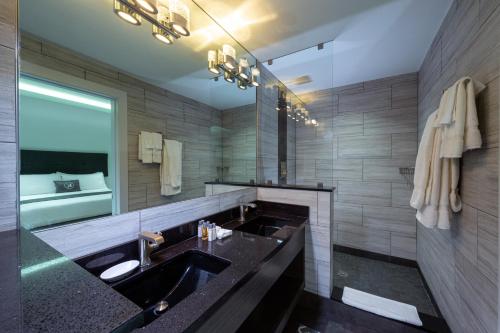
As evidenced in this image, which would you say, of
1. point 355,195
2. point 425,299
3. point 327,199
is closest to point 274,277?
point 327,199

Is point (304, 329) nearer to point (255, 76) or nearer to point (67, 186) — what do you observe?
point (67, 186)

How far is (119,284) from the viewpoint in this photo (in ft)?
2.70

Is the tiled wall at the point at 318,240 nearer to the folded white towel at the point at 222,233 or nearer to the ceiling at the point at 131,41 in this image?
the folded white towel at the point at 222,233

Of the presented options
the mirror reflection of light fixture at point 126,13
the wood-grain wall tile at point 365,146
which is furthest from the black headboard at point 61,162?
the wood-grain wall tile at point 365,146

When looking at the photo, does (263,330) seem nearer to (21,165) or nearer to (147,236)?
(147,236)

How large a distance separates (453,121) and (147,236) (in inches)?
72.3

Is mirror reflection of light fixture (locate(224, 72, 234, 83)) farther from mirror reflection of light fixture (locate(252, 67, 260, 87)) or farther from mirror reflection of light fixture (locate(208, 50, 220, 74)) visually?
mirror reflection of light fixture (locate(252, 67, 260, 87))

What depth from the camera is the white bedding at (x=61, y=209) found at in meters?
0.79

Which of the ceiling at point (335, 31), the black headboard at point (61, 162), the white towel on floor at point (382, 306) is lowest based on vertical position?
the white towel on floor at point (382, 306)

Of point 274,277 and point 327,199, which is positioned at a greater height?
point 327,199

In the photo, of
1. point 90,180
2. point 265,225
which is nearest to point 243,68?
point 265,225

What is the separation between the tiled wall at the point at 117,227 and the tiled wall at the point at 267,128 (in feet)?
3.41

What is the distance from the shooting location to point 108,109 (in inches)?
39.8

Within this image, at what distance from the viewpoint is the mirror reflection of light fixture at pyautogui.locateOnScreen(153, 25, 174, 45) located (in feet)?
4.10
